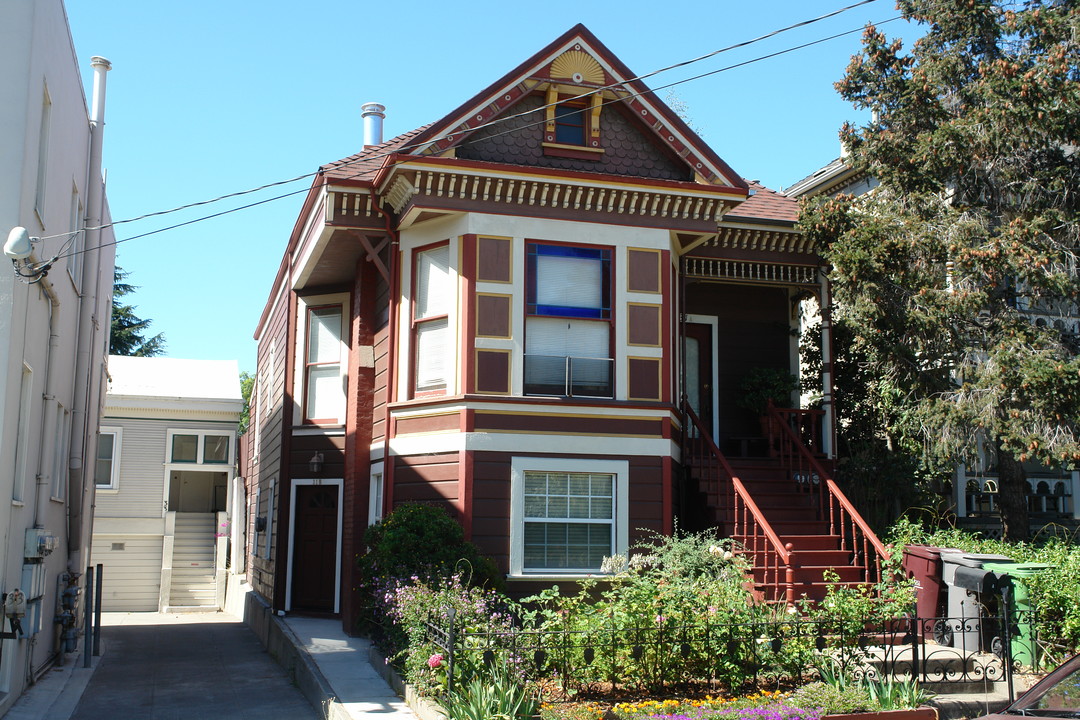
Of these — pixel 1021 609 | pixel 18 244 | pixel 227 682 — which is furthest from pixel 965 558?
pixel 18 244

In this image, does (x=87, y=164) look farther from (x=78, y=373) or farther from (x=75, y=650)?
(x=75, y=650)

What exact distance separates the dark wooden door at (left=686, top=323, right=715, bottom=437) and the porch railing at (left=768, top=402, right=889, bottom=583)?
3.59 ft

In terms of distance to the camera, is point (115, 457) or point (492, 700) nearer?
point (492, 700)

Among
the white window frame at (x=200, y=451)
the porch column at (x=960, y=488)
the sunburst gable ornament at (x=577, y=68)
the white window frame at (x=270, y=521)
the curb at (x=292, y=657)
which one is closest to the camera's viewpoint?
the curb at (x=292, y=657)

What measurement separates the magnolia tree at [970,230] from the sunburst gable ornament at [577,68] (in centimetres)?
346

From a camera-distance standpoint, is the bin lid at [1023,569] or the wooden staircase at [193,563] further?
the wooden staircase at [193,563]

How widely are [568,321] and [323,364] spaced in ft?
19.9

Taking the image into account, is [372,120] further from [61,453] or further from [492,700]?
Answer: [492,700]

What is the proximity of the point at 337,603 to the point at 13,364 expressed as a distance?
8169 millimetres

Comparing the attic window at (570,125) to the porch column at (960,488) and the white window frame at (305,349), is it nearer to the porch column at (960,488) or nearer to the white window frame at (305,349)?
the white window frame at (305,349)

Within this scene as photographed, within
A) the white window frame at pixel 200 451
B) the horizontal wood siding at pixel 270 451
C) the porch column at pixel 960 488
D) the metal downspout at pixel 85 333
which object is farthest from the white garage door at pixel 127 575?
the porch column at pixel 960 488

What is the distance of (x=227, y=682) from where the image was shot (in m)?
13.3

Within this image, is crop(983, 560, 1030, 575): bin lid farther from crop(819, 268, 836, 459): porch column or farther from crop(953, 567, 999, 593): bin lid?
crop(819, 268, 836, 459): porch column

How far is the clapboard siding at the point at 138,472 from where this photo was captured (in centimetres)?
2903
